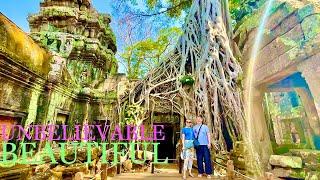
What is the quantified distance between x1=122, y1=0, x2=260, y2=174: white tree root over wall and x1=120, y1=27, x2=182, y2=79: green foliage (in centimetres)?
861

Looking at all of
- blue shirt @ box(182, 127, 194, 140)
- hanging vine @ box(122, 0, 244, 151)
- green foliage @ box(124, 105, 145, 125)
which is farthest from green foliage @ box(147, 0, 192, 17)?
blue shirt @ box(182, 127, 194, 140)

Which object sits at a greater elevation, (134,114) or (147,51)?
(147,51)

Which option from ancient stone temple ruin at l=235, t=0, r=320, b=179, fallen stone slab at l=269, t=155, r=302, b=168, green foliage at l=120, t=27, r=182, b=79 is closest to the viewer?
ancient stone temple ruin at l=235, t=0, r=320, b=179

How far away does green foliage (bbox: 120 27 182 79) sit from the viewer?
1781 cm

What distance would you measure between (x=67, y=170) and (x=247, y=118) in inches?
173

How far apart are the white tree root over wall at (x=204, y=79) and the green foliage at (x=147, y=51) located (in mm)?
8608

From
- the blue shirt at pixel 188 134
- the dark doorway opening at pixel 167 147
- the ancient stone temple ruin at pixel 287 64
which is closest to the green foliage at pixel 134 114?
the dark doorway opening at pixel 167 147

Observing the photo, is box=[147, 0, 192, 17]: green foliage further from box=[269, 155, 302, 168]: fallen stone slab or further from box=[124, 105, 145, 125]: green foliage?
box=[269, 155, 302, 168]: fallen stone slab

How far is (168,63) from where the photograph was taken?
8.65 m

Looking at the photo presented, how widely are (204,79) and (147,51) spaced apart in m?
11.7

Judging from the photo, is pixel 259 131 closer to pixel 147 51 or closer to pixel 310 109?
pixel 310 109

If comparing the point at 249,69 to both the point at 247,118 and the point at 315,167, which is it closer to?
the point at 247,118

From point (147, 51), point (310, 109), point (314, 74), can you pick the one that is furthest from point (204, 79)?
point (147, 51)

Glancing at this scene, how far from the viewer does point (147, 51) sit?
1831cm
